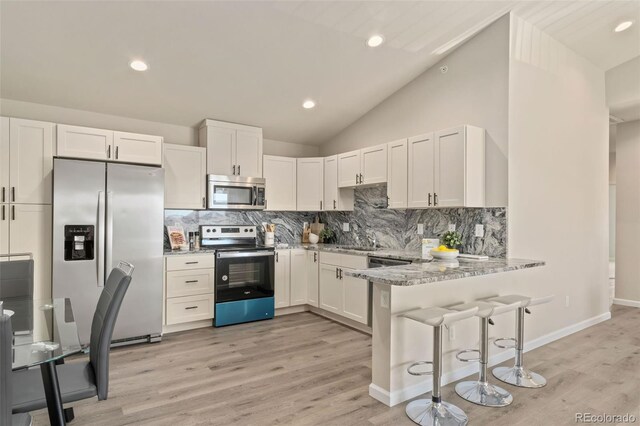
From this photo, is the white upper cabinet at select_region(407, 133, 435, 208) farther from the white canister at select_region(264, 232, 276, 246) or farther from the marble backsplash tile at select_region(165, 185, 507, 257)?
the white canister at select_region(264, 232, 276, 246)

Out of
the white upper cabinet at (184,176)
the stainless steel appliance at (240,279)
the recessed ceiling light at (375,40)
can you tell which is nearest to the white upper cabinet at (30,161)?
the white upper cabinet at (184,176)

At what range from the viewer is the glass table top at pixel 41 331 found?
161 centimetres

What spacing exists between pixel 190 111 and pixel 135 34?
4.42 ft

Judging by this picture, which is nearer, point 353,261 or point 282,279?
point 353,261

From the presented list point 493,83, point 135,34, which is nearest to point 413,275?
point 493,83

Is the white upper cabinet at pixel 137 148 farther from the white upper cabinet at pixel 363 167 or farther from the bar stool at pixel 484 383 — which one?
the bar stool at pixel 484 383

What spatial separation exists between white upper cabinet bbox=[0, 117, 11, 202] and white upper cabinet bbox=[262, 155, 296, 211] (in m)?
2.67

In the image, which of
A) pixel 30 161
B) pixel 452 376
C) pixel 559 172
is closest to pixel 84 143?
pixel 30 161

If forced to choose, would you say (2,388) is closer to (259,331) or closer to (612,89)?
(259,331)

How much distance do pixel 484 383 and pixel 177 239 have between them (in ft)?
11.4

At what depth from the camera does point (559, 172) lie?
160 inches

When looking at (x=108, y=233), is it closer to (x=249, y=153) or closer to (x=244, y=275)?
(x=244, y=275)

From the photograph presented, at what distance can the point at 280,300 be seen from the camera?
4.84 metres

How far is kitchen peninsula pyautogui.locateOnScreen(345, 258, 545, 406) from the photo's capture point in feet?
8.56
